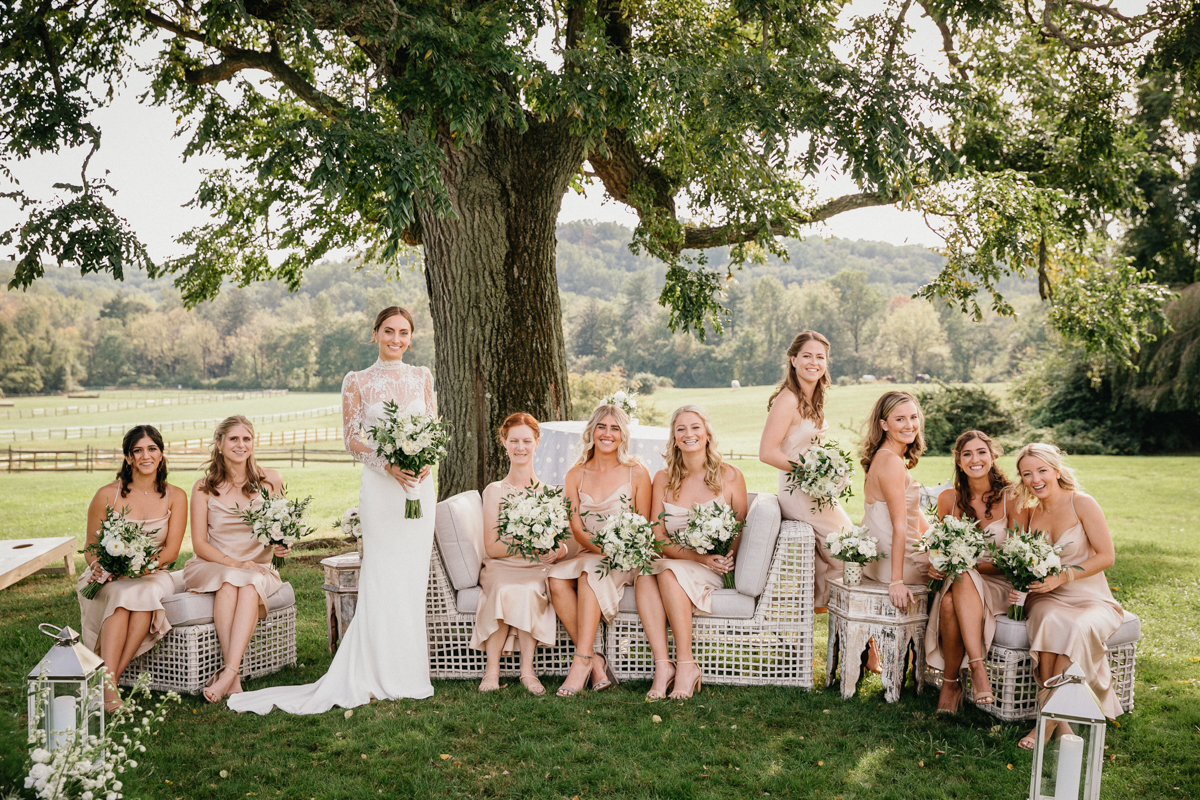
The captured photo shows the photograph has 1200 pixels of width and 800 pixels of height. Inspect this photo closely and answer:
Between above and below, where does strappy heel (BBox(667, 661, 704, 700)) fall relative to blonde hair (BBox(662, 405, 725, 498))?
below

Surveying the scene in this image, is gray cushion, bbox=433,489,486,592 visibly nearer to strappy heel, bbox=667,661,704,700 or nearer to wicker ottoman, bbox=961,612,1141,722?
strappy heel, bbox=667,661,704,700

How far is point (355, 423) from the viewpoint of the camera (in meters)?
5.39

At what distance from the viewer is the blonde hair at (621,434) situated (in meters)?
5.68

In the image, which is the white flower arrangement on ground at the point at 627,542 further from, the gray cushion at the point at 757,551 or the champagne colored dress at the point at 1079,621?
the champagne colored dress at the point at 1079,621

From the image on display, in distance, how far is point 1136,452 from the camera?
22.8m

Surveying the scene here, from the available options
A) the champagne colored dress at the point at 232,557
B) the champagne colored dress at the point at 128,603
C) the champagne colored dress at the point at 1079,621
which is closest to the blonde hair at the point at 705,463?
the champagne colored dress at the point at 1079,621

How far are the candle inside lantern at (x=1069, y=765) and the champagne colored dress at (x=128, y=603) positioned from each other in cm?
476

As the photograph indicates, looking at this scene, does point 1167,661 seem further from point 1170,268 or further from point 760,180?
point 1170,268

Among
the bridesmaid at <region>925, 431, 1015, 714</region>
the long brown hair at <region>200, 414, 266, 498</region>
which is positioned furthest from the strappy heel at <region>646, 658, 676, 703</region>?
the long brown hair at <region>200, 414, 266, 498</region>

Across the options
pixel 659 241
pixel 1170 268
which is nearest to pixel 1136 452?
pixel 1170 268

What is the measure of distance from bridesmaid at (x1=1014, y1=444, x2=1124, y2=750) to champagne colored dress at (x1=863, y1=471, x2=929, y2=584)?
0.63 m

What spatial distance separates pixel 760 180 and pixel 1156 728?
5515 millimetres

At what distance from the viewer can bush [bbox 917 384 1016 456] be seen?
25.1m

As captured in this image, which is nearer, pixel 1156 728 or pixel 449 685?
pixel 1156 728
